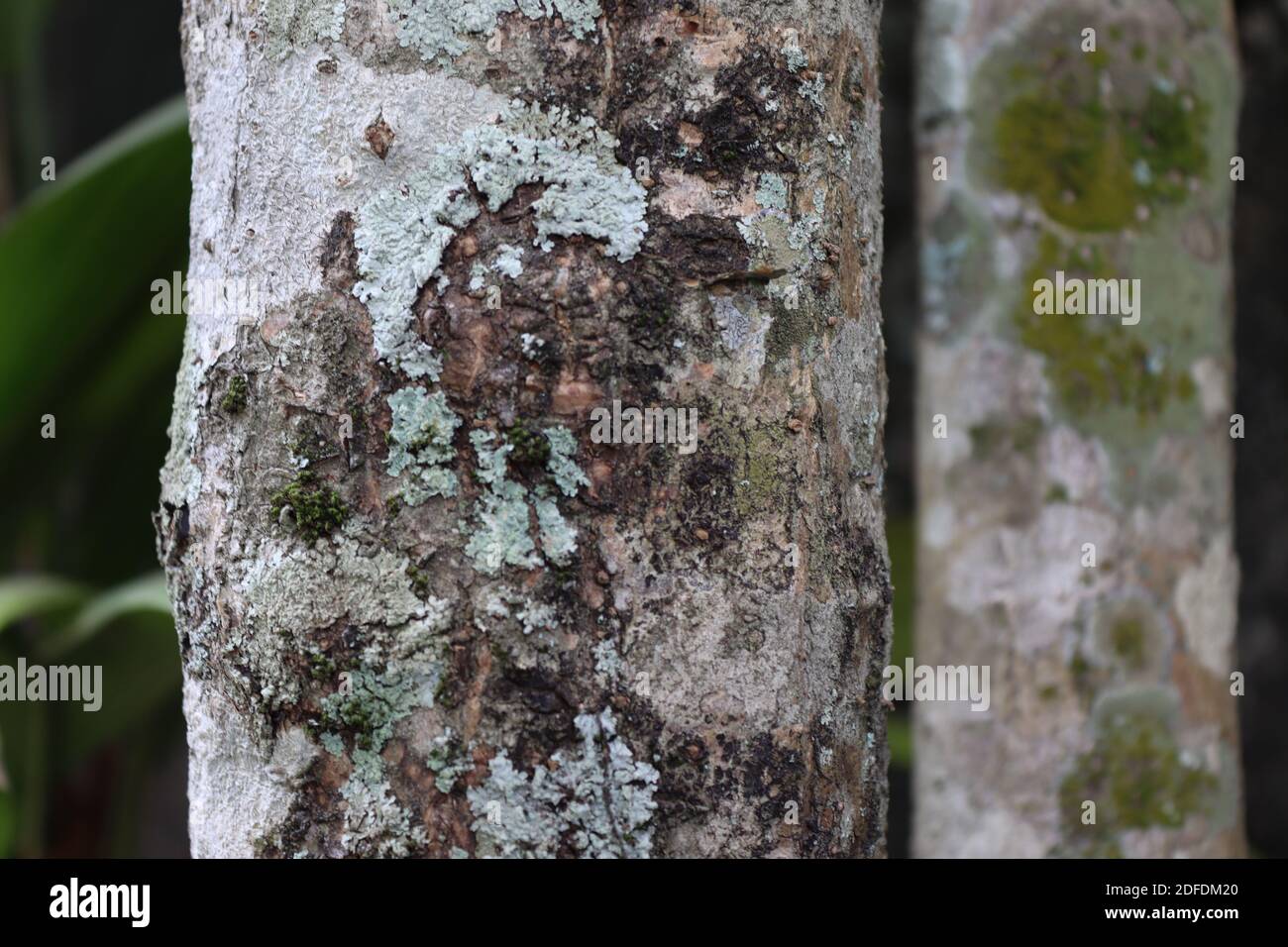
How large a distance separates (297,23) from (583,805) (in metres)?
0.44

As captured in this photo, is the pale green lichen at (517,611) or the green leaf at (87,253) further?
the green leaf at (87,253)

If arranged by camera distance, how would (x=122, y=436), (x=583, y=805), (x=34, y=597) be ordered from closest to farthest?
1. (x=583, y=805)
2. (x=34, y=597)
3. (x=122, y=436)

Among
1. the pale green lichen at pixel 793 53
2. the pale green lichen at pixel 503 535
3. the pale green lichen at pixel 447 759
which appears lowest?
the pale green lichen at pixel 447 759

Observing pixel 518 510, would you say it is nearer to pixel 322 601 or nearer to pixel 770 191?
A: pixel 322 601

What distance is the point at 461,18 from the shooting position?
57 centimetres

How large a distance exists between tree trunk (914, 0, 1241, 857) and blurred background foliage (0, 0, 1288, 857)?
1.47 ft

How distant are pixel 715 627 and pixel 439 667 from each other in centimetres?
15

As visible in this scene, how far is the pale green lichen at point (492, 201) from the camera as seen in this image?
57 centimetres

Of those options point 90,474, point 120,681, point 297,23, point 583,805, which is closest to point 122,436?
point 90,474

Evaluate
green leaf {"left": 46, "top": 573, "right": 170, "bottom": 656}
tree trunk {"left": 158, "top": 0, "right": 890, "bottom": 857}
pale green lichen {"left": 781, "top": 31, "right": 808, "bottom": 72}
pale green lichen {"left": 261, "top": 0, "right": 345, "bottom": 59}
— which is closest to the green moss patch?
tree trunk {"left": 158, "top": 0, "right": 890, "bottom": 857}

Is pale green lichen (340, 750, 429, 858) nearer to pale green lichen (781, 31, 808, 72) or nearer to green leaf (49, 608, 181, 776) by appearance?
pale green lichen (781, 31, 808, 72)

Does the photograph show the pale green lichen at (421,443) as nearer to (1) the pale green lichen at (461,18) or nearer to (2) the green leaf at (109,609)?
(1) the pale green lichen at (461,18)

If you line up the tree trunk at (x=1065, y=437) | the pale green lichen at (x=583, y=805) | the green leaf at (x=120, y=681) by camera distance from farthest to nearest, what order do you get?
the green leaf at (x=120, y=681)
the tree trunk at (x=1065, y=437)
the pale green lichen at (x=583, y=805)

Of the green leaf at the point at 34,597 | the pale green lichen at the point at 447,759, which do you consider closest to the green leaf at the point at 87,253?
the green leaf at the point at 34,597
